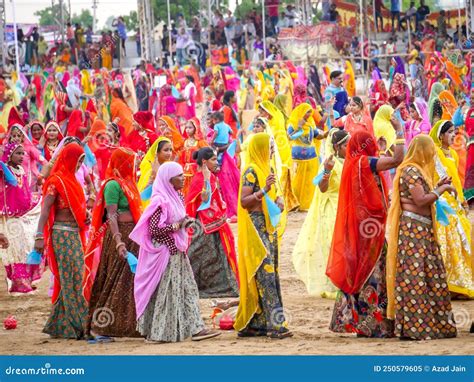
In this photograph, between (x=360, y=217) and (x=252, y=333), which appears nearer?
(x=360, y=217)

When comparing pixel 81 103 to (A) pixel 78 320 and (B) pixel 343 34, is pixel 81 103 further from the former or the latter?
(A) pixel 78 320

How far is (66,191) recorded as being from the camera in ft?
29.3

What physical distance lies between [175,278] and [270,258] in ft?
2.28

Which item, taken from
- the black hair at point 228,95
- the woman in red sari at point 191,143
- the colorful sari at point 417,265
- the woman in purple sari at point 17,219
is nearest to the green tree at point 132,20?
the black hair at point 228,95

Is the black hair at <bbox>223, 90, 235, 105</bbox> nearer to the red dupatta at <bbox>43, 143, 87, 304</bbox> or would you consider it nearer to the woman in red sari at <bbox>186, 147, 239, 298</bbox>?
the woman in red sari at <bbox>186, 147, 239, 298</bbox>

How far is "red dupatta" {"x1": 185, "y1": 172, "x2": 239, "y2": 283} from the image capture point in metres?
10.5

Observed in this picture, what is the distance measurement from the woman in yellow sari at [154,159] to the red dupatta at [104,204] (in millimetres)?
941

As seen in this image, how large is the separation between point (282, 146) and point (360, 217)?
8269mm

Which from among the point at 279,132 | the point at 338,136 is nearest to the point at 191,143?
the point at 279,132

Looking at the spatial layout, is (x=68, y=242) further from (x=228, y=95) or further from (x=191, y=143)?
(x=228, y=95)

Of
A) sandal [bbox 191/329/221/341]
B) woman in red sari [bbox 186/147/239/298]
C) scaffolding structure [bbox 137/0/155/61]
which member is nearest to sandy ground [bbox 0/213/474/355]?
sandal [bbox 191/329/221/341]

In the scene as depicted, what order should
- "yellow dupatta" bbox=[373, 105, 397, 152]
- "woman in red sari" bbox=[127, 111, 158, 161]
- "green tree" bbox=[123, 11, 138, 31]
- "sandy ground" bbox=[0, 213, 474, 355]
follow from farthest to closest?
"green tree" bbox=[123, 11, 138, 31], "woman in red sari" bbox=[127, 111, 158, 161], "yellow dupatta" bbox=[373, 105, 397, 152], "sandy ground" bbox=[0, 213, 474, 355]

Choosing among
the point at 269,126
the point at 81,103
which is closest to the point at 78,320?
the point at 269,126

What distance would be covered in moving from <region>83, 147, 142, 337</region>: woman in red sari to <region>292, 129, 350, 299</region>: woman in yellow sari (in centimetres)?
223
